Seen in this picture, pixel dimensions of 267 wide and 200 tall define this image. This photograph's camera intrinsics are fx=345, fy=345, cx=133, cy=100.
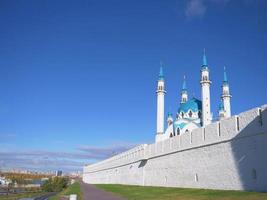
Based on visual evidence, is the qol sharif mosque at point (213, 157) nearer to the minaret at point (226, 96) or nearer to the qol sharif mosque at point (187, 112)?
the qol sharif mosque at point (187, 112)

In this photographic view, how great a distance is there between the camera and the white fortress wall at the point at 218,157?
1619 centimetres

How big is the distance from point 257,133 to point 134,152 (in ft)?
82.5

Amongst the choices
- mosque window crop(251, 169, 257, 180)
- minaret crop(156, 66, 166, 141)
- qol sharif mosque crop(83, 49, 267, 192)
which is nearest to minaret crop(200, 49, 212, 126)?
minaret crop(156, 66, 166, 141)

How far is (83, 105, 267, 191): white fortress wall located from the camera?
1619cm

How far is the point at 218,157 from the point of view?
19.9m

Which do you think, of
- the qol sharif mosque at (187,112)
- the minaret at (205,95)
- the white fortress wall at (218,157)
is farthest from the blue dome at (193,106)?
→ the white fortress wall at (218,157)

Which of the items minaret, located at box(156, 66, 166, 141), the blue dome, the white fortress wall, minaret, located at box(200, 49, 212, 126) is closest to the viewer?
the white fortress wall

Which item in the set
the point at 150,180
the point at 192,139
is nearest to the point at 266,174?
the point at 192,139

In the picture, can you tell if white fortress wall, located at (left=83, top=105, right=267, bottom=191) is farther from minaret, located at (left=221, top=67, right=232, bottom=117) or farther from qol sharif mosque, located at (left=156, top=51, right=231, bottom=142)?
minaret, located at (left=221, top=67, right=232, bottom=117)

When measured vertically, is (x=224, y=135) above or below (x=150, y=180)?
above

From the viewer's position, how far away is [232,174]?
18.3 metres

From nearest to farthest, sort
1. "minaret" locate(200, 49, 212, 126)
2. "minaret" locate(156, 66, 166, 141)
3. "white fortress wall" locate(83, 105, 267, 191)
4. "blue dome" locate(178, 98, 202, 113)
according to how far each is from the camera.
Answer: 1. "white fortress wall" locate(83, 105, 267, 191)
2. "minaret" locate(200, 49, 212, 126)
3. "minaret" locate(156, 66, 166, 141)
4. "blue dome" locate(178, 98, 202, 113)

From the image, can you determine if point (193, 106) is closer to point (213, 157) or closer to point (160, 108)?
point (160, 108)

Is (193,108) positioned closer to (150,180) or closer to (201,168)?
(150,180)
